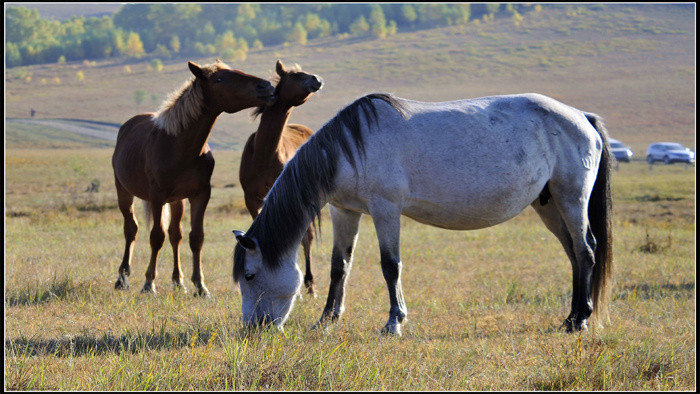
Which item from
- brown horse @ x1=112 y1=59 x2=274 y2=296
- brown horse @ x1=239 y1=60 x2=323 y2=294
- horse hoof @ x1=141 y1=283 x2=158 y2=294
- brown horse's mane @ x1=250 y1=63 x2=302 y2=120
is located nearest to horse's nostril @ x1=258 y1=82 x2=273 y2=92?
brown horse @ x1=112 y1=59 x2=274 y2=296

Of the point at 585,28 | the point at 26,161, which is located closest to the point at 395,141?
the point at 26,161

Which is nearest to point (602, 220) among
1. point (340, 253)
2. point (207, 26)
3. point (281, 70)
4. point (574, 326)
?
point (574, 326)

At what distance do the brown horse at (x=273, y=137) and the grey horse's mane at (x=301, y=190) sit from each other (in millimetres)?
1372

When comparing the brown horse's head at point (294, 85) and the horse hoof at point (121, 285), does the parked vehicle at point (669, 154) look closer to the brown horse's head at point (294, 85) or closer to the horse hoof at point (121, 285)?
the brown horse's head at point (294, 85)

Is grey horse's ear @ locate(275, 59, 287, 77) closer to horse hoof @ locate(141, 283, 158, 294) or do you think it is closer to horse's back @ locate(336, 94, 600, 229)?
horse's back @ locate(336, 94, 600, 229)

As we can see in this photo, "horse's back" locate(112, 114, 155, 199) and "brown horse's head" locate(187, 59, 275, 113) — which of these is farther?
"horse's back" locate(112, 114, 155, 199)

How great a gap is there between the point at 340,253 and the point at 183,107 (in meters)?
2.48

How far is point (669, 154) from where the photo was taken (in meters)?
37.2

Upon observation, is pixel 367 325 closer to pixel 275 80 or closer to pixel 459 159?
pixel 459 159

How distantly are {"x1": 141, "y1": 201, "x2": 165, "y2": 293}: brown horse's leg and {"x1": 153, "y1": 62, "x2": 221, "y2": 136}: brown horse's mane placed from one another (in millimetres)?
855

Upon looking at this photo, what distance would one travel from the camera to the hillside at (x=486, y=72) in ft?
245

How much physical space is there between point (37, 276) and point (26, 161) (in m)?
27.3

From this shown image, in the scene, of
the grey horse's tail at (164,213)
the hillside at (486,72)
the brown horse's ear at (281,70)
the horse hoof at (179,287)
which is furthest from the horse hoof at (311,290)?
the hillside at (486,72)

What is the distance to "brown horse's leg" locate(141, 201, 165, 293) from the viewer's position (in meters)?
6.79
